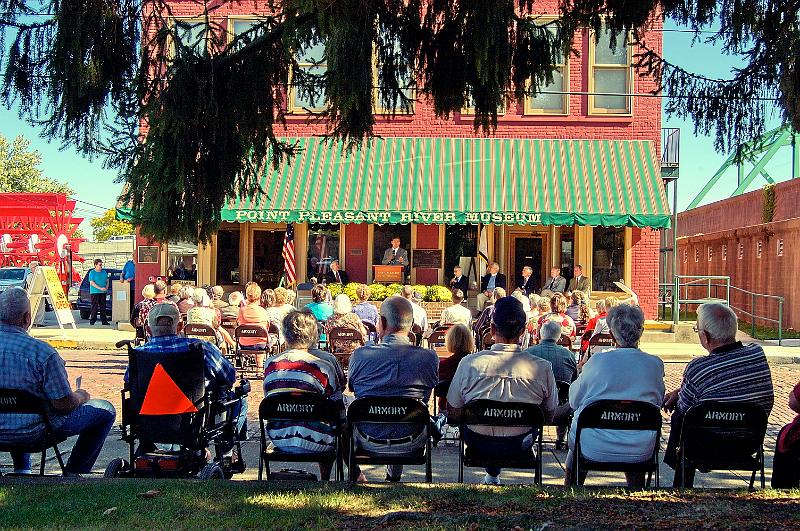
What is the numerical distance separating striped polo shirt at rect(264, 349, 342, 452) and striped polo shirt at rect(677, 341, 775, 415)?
2.51 meters

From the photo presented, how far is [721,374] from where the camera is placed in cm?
564

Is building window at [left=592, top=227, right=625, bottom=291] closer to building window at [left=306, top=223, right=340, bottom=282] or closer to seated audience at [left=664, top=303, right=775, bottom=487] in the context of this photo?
building window at [left=306, top=223, right=340, bottom=282]

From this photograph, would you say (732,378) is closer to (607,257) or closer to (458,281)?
(458,281)

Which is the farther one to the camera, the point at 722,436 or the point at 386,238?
the point at 386,238

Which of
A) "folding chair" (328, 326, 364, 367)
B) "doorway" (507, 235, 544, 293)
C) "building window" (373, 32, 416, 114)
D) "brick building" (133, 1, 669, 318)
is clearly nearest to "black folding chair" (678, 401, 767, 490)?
"building window" (373, 32, 416, 114)

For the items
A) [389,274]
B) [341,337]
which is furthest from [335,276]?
[341,337]

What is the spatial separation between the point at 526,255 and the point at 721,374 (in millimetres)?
16876

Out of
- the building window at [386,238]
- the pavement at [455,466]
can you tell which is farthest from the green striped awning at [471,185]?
the pavement at [455,466]

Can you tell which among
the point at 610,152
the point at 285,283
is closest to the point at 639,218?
the point at 610,152

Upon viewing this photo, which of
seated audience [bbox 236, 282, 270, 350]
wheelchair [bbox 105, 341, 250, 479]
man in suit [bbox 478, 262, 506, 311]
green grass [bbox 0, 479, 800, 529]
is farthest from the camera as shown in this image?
man in suit [bbox 478, 262, 506, 311]

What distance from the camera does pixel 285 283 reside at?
20.4m

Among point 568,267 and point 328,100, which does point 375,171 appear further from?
point 328,100

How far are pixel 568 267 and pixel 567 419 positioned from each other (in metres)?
15.7

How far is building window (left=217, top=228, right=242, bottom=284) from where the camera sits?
22.2 meters
